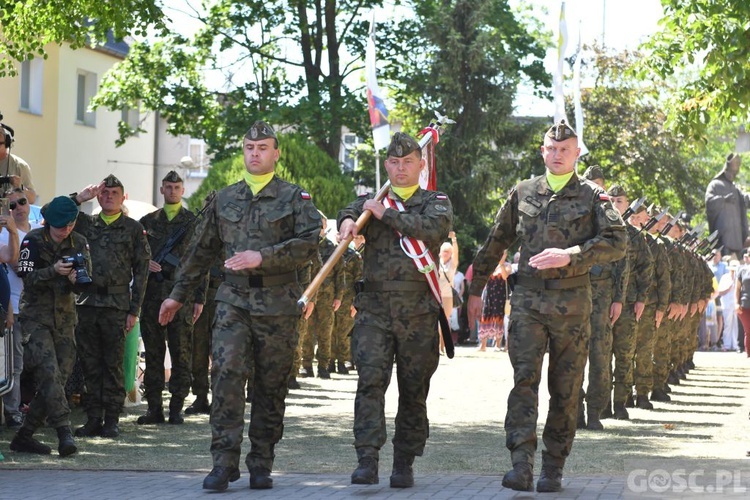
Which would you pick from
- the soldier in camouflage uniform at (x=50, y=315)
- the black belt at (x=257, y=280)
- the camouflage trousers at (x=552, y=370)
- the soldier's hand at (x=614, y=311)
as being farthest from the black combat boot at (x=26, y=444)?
the soldier's hand at (x=614, y=311)

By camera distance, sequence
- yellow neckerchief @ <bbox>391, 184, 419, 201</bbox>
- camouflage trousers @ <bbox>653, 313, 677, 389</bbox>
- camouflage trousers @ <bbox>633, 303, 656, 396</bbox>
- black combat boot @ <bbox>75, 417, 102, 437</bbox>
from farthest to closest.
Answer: camouflage trousers @ <bbox>653, 313, 677, 389</bbox> → camouflage trousers @ <bbox>633, 303, 656, 396</bbox> → black combat boot @ <bbox>75, 417, 102, 437</bbox> → yellow neckerchief @ <bbox>391, 184, 419, 201</bbox>

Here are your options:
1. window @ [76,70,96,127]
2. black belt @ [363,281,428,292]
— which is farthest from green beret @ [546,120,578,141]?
window @ [76,70,96,127]

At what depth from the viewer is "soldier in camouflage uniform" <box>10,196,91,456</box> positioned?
37.6ft

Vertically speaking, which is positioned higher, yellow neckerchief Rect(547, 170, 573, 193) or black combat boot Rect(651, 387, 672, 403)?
yellow neckerchief Rect(547, 170, 573, 193)

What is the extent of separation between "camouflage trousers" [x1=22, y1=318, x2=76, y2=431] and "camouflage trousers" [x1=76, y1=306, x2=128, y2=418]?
1012mm

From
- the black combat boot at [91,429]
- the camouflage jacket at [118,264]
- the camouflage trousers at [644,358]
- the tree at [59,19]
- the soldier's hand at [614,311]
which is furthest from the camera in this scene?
the tree at [59,19]

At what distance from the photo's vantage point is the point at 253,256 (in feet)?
30.7

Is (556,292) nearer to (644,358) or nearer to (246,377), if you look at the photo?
(246,377)

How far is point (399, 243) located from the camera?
9648 millimetres

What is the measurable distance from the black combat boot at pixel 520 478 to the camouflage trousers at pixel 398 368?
881 millimetres

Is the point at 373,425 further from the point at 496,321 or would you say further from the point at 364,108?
the point at 364,108

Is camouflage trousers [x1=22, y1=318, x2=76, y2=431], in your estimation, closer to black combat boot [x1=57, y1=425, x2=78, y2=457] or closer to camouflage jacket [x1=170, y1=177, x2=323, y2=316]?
black combat boot [x1=57, y1=425, x2=78, y2=457]

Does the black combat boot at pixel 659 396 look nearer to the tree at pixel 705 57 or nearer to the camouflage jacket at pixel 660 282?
the camouflage jacket at pixel 660 282

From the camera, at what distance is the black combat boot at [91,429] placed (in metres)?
12.9
